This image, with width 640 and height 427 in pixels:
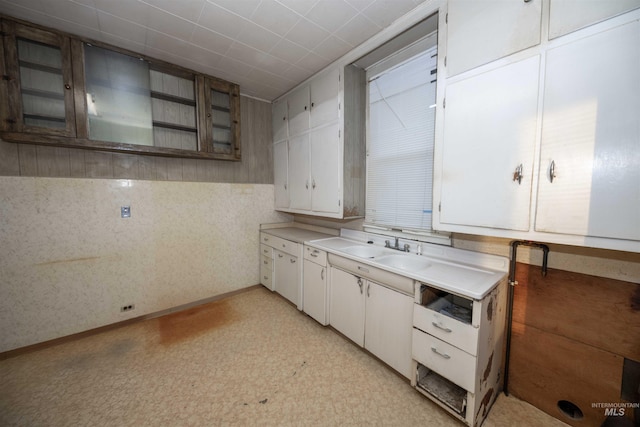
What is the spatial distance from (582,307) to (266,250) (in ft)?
10.1

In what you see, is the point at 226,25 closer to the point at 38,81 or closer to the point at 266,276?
the point at 38,81

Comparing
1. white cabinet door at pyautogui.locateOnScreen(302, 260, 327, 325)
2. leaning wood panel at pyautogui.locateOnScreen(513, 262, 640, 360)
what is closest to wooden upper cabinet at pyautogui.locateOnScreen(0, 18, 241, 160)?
white cabinet door at pyautogui.locateOnScreen(302, 260, 327, 325)

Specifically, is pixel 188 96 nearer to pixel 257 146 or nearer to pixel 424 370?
pixel 257 146

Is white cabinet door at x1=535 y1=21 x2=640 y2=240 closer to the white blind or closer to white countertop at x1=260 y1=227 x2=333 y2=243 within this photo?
the white blind

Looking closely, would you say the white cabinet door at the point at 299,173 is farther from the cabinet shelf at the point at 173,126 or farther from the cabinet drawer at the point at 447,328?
the cabinet drawer at the point at 447,328

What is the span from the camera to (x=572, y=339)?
1441 mm

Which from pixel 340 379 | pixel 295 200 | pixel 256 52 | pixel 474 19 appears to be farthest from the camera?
pixel 295 200

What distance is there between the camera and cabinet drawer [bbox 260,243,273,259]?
327cm

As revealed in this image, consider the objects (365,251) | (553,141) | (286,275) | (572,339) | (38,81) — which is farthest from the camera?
(286,275)

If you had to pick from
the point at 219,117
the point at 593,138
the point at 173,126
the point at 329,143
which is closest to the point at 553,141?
the point at 593,138

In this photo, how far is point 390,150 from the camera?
2.41 meters

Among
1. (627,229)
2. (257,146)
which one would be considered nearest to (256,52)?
(257,146)

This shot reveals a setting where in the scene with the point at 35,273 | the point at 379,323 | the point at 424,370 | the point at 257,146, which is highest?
the point at 257,146

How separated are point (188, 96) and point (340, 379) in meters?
3.23
